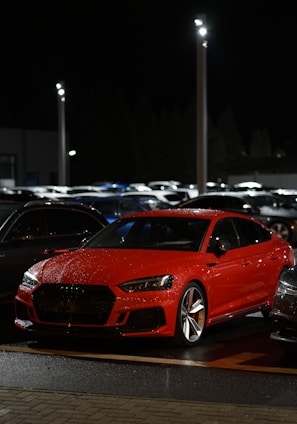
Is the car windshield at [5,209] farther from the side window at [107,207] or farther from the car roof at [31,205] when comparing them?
the side window at [107,207]

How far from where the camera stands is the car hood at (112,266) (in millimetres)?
9070

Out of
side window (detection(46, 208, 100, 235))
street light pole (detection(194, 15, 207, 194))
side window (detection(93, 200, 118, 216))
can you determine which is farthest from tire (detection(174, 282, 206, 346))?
street light pole (detection(194, 15, 207, 194))

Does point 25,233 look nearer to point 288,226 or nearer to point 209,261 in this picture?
point 209,261

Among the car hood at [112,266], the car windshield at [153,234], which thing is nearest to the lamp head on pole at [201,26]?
the car windshield at [153,234]

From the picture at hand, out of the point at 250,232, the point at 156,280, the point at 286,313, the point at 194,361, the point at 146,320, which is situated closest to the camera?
the point at 286,313

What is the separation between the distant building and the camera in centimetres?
6625

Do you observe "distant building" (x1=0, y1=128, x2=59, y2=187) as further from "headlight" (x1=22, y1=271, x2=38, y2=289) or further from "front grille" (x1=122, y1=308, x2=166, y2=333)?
"front grille" (x1=122, y1=308, x2=166, y2=333)

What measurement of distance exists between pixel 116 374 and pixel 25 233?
4207 mm

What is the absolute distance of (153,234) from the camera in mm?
10562

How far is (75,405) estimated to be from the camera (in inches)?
268

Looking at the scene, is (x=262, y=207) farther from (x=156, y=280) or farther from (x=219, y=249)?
(x=156, y=280)

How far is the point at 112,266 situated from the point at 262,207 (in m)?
16.5

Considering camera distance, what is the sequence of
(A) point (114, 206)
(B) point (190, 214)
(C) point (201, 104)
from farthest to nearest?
(C) point (201, 104), (A) point (114, 206), (B) point (190, 214)

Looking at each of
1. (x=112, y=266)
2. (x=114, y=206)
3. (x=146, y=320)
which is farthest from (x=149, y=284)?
(x=114, y=206)
